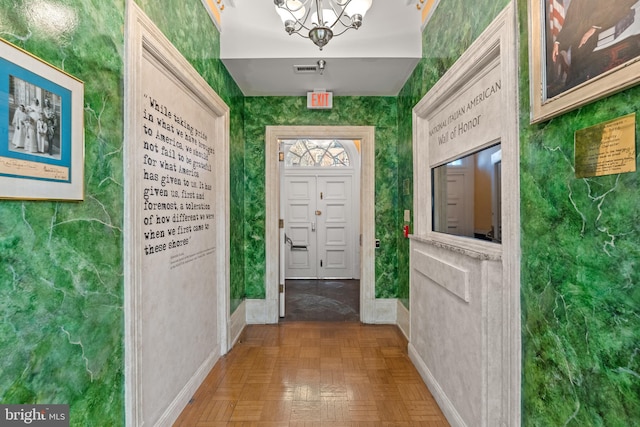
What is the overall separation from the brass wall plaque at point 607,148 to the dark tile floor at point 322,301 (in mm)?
3041

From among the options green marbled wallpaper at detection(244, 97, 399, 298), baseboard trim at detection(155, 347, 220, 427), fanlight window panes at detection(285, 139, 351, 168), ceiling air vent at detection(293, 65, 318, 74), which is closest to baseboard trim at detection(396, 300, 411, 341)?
green marbled wallpaper at detection(244, 97, 399, 298)

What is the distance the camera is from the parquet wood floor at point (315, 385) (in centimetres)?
191

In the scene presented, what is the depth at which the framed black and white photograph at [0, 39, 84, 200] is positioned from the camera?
867mm

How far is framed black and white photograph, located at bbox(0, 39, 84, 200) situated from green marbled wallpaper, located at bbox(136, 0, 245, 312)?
777 millimetres

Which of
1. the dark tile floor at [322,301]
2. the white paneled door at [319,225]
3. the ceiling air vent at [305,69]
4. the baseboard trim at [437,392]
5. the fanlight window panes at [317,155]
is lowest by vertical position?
the dark tile floor at [322,301]

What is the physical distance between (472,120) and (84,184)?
1992 millimetres

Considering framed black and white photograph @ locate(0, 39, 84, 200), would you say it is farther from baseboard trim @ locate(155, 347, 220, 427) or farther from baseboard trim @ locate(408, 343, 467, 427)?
baseboard trim @ locate(408, 343, 467, 427)

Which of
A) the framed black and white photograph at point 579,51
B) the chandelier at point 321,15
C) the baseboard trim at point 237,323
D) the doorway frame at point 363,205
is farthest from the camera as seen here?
the doorway frame at point 363,205

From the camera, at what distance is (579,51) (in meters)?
0.97

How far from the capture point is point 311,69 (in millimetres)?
2811

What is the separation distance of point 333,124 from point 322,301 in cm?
247

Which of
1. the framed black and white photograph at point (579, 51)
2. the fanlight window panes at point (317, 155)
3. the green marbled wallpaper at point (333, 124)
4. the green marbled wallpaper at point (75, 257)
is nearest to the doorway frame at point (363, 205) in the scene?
the green marbled wallpaper at point (333, 124)

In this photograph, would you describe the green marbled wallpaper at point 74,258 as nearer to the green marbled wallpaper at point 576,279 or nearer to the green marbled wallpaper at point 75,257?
the green marbled wallpaper at point 75,257

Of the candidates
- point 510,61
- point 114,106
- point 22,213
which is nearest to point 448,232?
point 510,61
